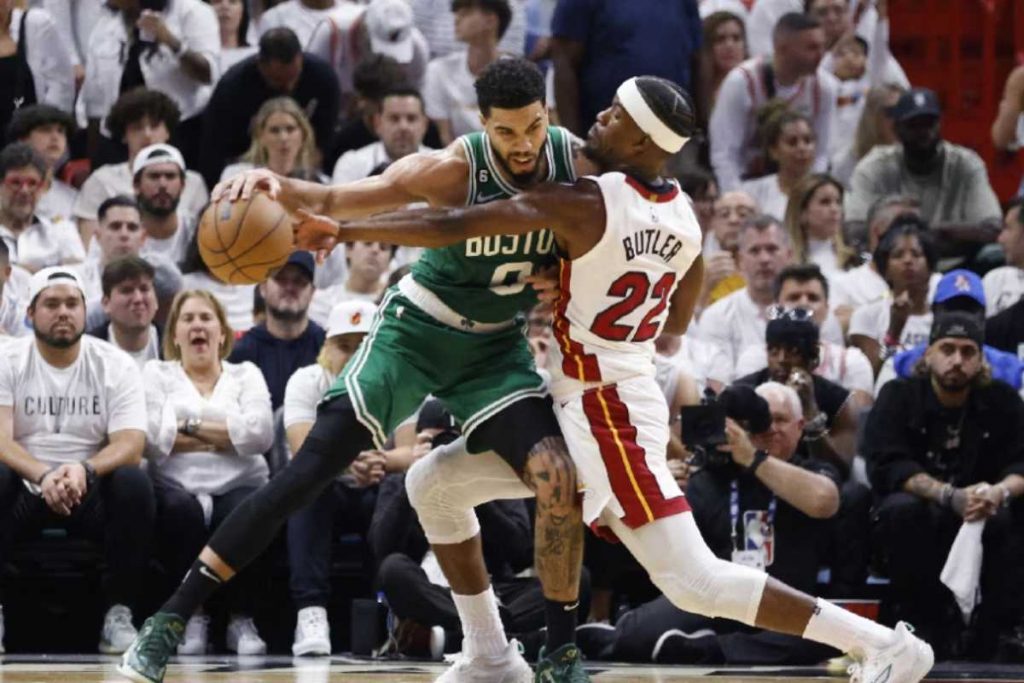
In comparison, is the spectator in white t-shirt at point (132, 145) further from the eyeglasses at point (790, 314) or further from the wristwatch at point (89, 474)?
the eyeglasses at point (790, 314)

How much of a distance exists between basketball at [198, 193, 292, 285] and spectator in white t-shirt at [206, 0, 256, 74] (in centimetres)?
675

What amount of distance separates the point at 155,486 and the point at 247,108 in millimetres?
3371

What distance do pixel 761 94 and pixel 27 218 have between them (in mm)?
4926

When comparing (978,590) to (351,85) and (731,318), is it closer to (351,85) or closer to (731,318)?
(731,318)

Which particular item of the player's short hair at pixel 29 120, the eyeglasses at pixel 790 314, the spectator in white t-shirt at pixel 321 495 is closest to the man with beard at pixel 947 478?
the eyeglasses at pixel 790 314

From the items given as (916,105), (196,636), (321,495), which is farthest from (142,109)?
(916,105)

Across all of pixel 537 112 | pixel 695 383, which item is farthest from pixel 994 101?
pixel 537 112

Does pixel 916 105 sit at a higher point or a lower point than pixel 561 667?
higher

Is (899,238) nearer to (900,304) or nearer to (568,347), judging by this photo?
(900,304)

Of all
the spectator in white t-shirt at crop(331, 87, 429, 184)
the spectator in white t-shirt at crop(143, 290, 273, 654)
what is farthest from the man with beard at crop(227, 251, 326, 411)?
the spectator in white t-shirt at crop(331, 87, 429, 184)

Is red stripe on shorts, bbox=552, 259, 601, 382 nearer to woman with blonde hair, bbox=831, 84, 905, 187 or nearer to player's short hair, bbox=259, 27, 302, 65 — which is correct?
player's short hair, bbox=259, 27, 302, 65

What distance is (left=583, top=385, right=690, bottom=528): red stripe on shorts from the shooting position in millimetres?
6055

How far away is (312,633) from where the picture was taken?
8914 mm

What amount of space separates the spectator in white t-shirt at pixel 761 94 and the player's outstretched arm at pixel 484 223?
22.0 feet
